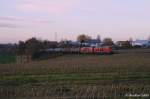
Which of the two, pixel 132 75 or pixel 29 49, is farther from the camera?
pixel 29 49

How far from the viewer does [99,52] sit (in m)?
86.1

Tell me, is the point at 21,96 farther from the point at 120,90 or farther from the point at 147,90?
the point at 147,90

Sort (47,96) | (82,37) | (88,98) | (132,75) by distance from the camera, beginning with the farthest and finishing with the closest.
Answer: (82,37), (132,75), (47,96), (88,98)

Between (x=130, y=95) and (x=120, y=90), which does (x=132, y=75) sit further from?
(x=130, y=95)

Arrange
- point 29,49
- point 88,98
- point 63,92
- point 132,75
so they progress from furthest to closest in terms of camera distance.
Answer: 1. point 29,49
2. point 132,75
3. point 63,92
4. point 88,98

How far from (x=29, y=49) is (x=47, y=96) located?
67182 mm

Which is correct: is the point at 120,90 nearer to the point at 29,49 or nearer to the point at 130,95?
the point at 130,95

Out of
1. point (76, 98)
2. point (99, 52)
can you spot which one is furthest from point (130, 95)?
point (99, 52)

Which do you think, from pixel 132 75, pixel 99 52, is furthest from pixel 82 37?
pixel 132 75

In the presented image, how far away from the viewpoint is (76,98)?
1808 cm

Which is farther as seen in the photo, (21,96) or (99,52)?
(99,52)

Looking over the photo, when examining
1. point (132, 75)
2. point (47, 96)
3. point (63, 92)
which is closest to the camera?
point (47, 96)

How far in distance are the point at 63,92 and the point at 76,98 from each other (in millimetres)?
3043

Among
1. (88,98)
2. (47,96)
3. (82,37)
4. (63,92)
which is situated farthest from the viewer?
(82,37)
